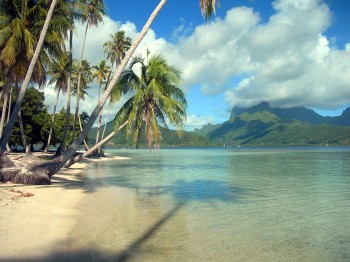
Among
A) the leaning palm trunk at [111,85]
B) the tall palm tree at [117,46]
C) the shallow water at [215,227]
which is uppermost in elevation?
the tall palm tree at [117,46]

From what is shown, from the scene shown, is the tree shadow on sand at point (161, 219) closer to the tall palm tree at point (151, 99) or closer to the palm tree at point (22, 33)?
the tall palm tree at point (151, 99)

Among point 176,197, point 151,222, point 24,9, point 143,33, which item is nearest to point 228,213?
point 151,222

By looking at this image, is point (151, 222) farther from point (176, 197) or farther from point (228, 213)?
point (176, 197)

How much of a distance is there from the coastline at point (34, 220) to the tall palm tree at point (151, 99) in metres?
5.66

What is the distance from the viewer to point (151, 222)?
1005 centimetres

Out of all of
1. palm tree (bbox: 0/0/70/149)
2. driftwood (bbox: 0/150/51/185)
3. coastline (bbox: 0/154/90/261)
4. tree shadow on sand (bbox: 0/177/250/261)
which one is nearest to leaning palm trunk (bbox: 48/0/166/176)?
driftwood (bbox: 0/150/51/185)

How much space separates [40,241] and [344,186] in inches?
685

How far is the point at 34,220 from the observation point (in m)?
8.98

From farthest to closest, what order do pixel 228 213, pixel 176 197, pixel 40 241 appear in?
pixel 176 197 → pixel 228 213 → pixel 40 241

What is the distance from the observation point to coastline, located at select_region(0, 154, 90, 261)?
6688 mm

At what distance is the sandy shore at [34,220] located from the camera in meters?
6.65

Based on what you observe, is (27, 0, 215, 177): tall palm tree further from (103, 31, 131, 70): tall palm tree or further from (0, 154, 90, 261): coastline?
(103, 31, 131, 70): tall palm tree

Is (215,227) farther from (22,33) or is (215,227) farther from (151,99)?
(22,33)

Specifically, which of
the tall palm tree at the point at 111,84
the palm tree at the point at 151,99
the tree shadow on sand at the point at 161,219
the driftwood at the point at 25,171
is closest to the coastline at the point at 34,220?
the driftwood at the point at 25,171
